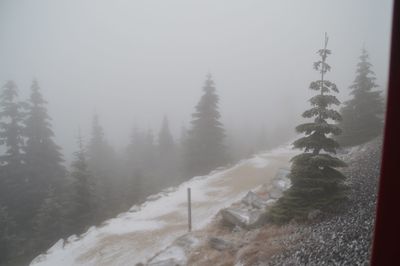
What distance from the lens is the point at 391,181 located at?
4.24ft

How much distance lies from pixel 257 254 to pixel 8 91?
28746mm

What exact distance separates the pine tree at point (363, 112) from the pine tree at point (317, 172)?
23.6 feet

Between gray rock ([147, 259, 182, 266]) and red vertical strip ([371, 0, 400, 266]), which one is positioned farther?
gray rock ([147, 259, 182, 266])

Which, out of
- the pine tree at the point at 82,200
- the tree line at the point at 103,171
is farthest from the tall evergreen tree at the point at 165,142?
the pine tree at the point at 82,200

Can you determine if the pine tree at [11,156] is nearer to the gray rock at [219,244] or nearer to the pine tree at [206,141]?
the pine tree at [206,141]

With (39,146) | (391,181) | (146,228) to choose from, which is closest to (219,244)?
(146,228)

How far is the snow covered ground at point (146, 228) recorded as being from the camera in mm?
11023

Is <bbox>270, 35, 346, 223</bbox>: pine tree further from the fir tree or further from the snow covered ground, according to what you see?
the fir tree

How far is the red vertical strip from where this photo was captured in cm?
127

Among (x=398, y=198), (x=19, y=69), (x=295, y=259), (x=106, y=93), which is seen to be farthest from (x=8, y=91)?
(x=19, y=69)

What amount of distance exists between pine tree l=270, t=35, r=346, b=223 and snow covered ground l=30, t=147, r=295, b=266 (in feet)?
18.6

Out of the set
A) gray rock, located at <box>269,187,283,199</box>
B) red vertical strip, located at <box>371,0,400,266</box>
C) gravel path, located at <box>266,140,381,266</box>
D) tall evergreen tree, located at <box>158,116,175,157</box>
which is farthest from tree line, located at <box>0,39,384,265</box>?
red vertical strip, located at <box>371,0,400,266</box>

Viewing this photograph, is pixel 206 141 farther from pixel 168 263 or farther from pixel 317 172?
pixel 317 172

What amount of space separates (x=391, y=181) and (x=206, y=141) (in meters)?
25.8
